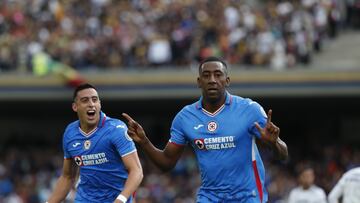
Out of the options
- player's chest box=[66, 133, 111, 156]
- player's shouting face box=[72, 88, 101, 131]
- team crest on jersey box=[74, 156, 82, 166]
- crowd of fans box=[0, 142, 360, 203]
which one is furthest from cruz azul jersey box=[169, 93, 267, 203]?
crowd of fans box=[0, 142, 360, 203]

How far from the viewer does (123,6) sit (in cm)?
2686

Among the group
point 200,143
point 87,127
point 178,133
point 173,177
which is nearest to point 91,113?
point 87,127

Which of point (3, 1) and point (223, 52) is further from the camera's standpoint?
point (3, 1)

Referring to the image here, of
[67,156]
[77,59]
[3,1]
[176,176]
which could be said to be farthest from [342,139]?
[67,156]

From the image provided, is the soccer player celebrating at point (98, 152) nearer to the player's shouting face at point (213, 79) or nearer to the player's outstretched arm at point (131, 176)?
the player's outstretched arm at point (131, 176)

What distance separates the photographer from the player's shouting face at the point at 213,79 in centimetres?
936

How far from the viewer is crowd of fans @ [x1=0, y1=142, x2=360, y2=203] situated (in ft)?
72.6

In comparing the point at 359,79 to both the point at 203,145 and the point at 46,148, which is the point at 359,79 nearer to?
the point at 46,148

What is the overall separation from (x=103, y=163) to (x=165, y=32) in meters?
15.0

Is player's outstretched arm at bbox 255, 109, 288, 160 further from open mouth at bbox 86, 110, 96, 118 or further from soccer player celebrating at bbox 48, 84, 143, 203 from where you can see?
open mouth at bbox 86, 110, 96, 118

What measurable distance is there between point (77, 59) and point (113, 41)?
1.06 metres

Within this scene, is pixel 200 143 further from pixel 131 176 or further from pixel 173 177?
pixel 173 177

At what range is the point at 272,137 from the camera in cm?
881

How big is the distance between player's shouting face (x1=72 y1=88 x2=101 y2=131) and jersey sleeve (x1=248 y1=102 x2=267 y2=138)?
173cm
